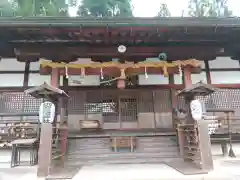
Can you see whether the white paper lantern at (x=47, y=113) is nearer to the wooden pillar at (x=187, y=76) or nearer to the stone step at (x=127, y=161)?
the stone step at (x=127, y=161)

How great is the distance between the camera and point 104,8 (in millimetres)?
18734

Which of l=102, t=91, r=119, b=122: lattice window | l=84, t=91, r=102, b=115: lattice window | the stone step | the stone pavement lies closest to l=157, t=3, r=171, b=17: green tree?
l=102, t=91, r=119, b=122: lattice window

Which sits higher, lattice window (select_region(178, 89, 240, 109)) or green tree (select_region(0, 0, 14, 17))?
green tree (select_region(0, 0, 14, 17))

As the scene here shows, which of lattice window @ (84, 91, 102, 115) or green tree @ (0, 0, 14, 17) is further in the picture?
green tree @ (0, 0, 14, 17)

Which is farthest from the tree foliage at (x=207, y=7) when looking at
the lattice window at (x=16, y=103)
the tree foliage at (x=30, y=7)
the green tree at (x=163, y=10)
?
the lattice window at (x=16, y=103)

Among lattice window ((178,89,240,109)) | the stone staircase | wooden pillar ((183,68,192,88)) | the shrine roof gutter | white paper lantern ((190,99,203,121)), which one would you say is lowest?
the stone staircase

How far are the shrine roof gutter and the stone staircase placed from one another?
3696mm

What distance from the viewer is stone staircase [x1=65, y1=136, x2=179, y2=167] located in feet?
24.6

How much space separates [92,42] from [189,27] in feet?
10.4

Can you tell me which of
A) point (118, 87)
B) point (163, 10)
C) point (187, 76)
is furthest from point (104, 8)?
point (187, 76)

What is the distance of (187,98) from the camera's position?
7.11 metres

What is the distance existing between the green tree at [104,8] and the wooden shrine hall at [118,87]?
409 inches

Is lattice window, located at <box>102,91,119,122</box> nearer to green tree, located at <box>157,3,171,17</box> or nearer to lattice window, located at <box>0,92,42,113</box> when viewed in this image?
lattice window, located at <box>0,92,42,113</box>

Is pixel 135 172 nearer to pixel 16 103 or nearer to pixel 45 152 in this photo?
pixel 45 152
